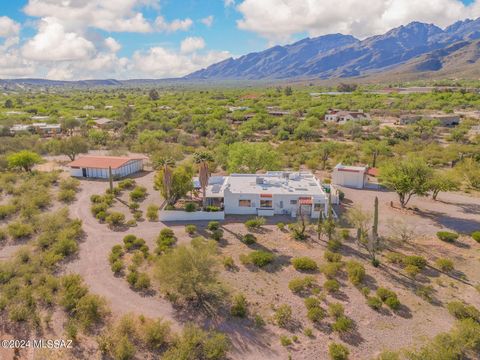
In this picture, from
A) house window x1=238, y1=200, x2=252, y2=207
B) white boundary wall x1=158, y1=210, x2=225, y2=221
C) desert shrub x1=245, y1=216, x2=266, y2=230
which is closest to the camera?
desert shrub x1=245, y1=216, x2=266, y2=230

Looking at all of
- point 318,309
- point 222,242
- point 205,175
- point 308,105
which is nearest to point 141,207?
point 205,175

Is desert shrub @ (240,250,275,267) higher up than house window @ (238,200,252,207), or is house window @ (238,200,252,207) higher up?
house window @ (238,200,252,207)

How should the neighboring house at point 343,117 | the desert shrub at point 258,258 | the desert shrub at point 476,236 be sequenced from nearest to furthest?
the desert shrub at point 258,258, the desert shrub at point 476,236, the neighboring house at point 343,117

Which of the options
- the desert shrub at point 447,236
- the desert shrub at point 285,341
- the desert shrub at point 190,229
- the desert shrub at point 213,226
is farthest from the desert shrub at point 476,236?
the desert shrub at point 190,229

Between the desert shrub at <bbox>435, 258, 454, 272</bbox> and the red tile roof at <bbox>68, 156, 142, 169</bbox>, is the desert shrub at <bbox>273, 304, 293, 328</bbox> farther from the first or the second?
the red tile roof at <bbox>68, 156, 142, 169</bbox>

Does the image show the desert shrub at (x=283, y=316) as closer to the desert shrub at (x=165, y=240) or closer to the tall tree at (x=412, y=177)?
the desert shrub at (x=165, y=240)

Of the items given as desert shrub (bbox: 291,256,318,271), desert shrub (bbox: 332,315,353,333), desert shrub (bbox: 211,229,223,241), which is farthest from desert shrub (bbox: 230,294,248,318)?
desert shrub (bbox: 211,229,223,241)

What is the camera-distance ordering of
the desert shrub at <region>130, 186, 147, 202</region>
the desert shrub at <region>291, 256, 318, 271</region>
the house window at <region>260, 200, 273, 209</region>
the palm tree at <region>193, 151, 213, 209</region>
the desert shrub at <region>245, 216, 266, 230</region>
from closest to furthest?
the desert shrub at <region>291, 256, 318, 271</region>
the desert shrub at <region>245, 216, 266, 230</region>
the palm tree at <region>193, 151, 213, 209</region>
the house window at <region>260, 200, 273, 209</region>
the desert shrub at <region>130, 186, 147, 202</region>
